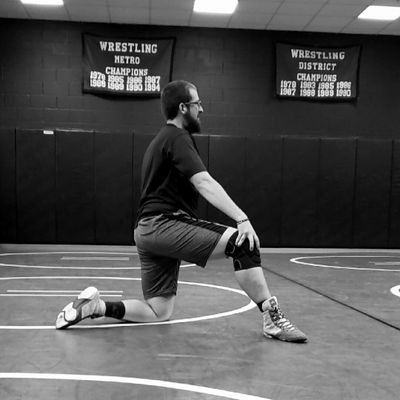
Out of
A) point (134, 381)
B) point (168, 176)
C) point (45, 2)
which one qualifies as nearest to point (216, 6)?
point (45, 2)

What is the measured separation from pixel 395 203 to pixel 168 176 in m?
7.41

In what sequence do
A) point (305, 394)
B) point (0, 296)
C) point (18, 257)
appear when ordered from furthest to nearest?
point (18, 257) → point (0, 296) → point (305, 394)

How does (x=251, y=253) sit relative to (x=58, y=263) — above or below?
above

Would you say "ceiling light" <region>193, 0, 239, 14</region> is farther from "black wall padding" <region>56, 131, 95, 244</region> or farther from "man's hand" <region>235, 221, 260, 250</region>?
"man's hand" <region>235, 221, 260, 250</region>

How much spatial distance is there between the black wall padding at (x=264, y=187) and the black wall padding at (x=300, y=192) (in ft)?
0.42

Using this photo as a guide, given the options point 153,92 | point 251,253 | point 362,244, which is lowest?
point 362,244

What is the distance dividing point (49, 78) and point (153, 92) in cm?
192

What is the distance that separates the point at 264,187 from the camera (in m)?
9.37

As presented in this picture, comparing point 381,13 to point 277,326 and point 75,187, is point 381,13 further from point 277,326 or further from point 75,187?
point 277,326

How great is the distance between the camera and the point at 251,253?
2979 mm

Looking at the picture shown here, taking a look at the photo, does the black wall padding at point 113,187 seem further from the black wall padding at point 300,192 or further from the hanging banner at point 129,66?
the black wall padding at point 300,192

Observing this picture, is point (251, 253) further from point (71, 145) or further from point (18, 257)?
point (71, 145)

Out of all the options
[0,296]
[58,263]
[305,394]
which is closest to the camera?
[305,394]

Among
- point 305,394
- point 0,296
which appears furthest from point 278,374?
point 0,296
